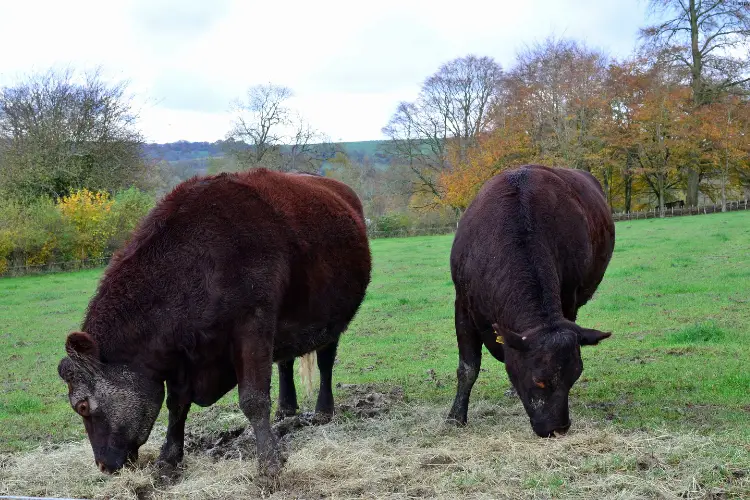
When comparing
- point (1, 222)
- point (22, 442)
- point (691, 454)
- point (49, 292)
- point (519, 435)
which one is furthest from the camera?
point (1, 222)

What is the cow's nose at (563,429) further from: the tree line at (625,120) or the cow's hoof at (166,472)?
the tree line at (625,120)

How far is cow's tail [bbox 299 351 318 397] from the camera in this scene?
23.2 feet

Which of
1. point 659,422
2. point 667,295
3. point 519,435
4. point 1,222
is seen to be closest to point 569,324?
point 519,435

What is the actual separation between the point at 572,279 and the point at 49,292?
18874 mm

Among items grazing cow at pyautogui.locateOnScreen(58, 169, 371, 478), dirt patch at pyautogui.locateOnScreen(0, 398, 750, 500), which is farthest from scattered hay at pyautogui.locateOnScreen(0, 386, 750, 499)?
grazing cow at pyautogui.locateOnScreen(58, 169, 371, 478)

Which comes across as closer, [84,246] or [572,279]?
[572,279]

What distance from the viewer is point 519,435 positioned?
5289 mm

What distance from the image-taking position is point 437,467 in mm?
4770

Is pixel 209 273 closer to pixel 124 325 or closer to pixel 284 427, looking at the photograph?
pixel 124 325

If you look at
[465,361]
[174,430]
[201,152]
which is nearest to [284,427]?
[174,430]

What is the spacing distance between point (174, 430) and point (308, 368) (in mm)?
2110

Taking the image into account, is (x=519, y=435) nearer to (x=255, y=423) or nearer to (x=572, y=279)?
(x=572, y=279)

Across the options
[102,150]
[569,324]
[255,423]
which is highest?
[102,150]

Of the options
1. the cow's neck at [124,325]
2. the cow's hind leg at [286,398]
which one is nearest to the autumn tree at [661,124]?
the cow's hind leg at [286,398]
